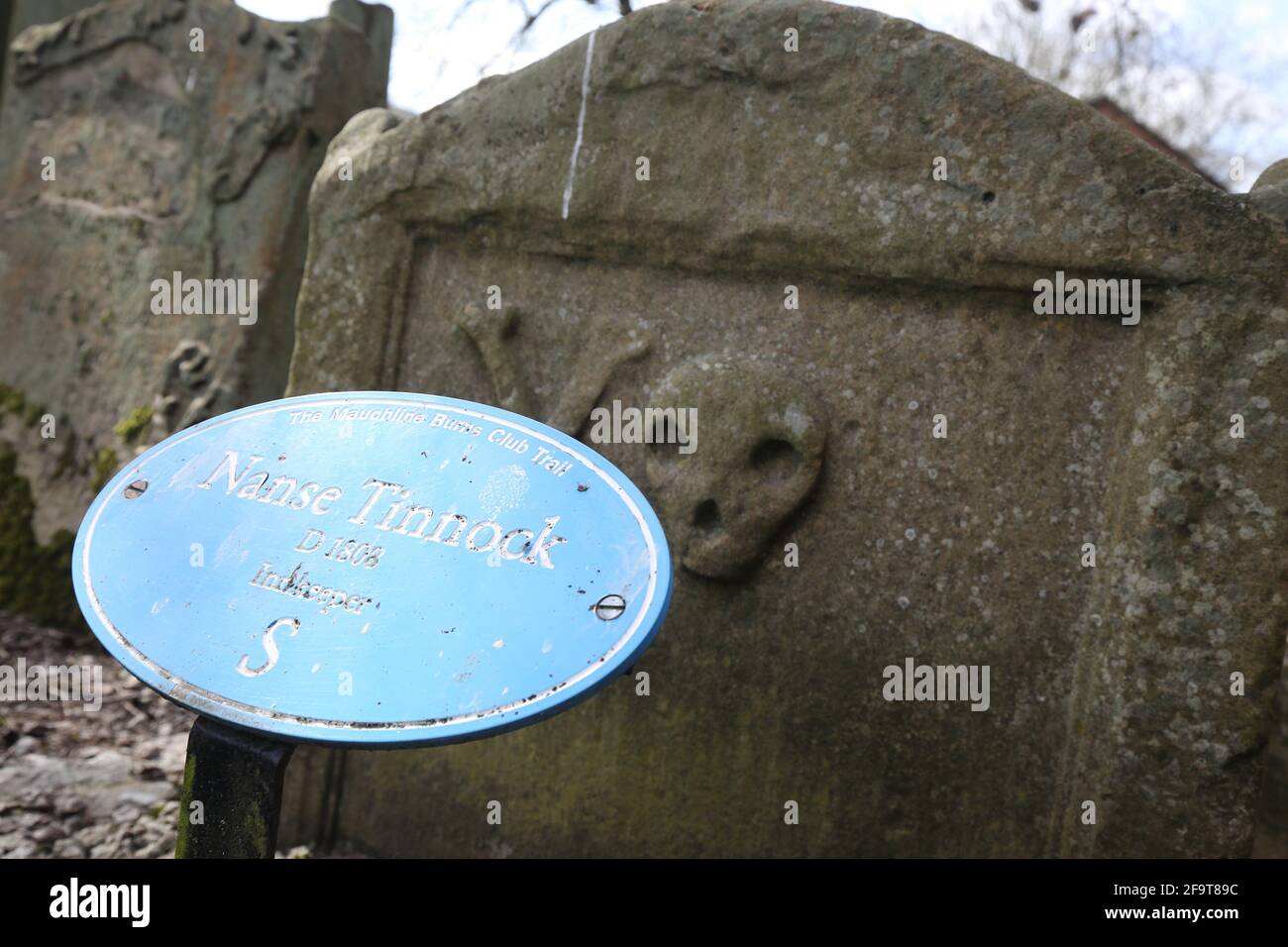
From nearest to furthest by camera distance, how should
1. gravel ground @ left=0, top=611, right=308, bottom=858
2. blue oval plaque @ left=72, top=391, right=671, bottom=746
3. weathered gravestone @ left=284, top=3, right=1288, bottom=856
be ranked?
blue oval plaque @ left=72, top=391, right=671, bottom=746, weathered gravestone @ left=284, top=3, right=1288, bottom=856, gravel ground @ left=0, top=611, right=308, bottom=858

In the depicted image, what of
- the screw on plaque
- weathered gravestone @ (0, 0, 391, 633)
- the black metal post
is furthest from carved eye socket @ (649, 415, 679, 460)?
weathered gravestone @ (0, 0, 391, 633)

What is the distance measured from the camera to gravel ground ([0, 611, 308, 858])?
2.71 metres

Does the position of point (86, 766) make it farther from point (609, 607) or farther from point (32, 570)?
point (609, 607)

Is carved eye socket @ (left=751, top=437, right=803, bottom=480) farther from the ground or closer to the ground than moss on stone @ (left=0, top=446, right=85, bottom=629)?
farther from the ground

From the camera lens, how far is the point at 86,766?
10.1ft

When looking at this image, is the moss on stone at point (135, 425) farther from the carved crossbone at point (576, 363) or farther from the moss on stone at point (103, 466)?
the carved crossbone at point (576, 363)

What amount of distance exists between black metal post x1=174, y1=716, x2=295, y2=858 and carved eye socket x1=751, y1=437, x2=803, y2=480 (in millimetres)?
1193

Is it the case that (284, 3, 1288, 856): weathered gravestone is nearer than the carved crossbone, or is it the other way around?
(284, 3, 1288, 856): weathered gravestone

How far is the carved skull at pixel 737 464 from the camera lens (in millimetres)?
2295

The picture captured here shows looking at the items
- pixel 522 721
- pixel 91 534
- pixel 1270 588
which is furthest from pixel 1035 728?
pixel 91 534

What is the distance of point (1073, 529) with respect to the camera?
2.15m

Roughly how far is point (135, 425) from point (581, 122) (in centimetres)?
227

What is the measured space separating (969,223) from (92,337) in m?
3.27

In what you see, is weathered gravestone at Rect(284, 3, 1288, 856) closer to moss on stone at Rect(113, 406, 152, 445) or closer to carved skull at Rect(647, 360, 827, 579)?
carved skull at Rect(647, 360, 827, 579)
